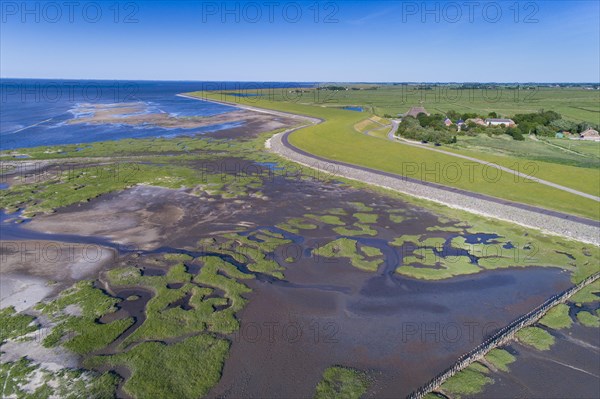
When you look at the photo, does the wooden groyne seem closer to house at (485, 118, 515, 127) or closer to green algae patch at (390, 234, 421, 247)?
green algae patch at (390, 234, 421, 247)

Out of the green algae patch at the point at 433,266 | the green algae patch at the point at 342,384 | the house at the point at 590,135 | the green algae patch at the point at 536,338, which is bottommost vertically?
the green algae patch at the point at 342,384

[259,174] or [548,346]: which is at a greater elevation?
[259,174]

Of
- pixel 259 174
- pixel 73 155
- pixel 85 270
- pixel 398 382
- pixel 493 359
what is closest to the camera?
pixel 398 382

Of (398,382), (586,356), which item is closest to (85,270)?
(398,382)

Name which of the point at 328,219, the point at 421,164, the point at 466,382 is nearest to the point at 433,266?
the point at 466,382

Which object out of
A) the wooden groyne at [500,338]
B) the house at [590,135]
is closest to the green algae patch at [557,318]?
the wooden groyne at [500,338]

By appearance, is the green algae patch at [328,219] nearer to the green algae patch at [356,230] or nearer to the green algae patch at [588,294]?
the green algae patch at [356,230]

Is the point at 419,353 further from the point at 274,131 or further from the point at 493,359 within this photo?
the point at 274,131

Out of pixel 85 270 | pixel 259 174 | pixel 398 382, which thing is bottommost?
pixel 398 382
